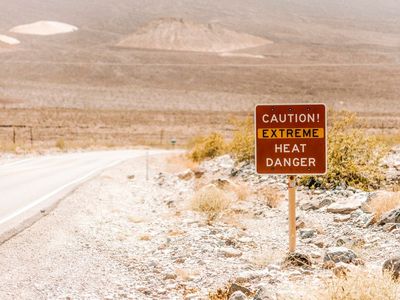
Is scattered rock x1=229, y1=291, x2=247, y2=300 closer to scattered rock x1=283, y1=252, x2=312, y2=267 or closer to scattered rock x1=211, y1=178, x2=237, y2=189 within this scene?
scattered rock x1=283, y1=252, x2=312, y2=267

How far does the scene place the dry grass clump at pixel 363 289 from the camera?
507 centimetres

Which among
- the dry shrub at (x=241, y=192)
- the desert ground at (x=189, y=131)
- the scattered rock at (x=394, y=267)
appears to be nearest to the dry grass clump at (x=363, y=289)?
the desert ground at (x=189, y=131)

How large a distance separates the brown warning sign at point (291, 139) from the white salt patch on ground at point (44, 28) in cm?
12660

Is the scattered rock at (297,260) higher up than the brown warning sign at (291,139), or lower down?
lower down

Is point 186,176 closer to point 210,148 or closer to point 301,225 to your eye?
point 210,148

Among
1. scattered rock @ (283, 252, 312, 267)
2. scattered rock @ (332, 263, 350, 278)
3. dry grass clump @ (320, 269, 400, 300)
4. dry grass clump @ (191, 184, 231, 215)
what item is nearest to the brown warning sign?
scattered rock @ (283, 252, 312, 267)

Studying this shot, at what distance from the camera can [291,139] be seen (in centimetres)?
732

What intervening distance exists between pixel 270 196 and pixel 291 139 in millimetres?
4852

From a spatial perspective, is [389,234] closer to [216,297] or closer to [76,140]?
[216,297]

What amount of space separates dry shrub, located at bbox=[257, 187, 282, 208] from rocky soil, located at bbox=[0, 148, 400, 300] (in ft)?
0.12

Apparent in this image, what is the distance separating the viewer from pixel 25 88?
76375mm

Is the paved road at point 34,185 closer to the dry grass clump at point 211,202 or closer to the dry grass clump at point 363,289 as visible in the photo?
the dry grass clump at point 211,202

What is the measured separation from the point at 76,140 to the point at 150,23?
3752 inches

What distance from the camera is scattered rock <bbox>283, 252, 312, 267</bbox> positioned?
6973 mm
